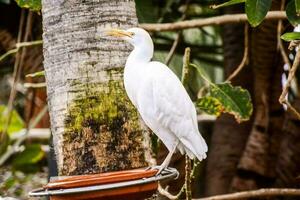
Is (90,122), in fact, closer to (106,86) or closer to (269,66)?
(106,86)

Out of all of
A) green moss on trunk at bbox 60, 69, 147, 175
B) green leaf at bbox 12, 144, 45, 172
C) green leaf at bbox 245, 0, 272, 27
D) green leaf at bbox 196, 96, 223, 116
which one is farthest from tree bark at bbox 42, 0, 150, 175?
green leaf at bbox 12, 144, 45, 172

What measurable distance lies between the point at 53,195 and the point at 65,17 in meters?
0.46

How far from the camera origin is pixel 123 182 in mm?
1263

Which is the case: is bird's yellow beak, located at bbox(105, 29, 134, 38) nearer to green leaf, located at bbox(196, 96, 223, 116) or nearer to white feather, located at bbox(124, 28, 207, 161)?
Result: white feather, located at bbox(124, 28, 207, 161)

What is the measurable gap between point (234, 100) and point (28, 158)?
1.51 metres

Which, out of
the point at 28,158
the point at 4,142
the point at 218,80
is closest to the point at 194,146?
the point at 4,142

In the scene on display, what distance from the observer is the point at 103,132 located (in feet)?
5.04

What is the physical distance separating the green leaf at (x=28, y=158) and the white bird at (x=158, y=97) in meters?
2.05

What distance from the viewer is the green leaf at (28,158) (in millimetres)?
3410

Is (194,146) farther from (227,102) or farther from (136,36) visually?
(227,102)

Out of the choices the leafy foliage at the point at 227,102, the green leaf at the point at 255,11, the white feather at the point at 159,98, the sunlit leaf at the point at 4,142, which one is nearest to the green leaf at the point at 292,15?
the green leaf at the point at 255,11

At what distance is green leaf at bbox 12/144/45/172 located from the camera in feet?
11.2

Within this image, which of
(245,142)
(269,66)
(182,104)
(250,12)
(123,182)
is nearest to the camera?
(123,182)

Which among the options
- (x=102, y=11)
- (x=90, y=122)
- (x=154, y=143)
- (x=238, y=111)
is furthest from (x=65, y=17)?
(x=238, y=111)
